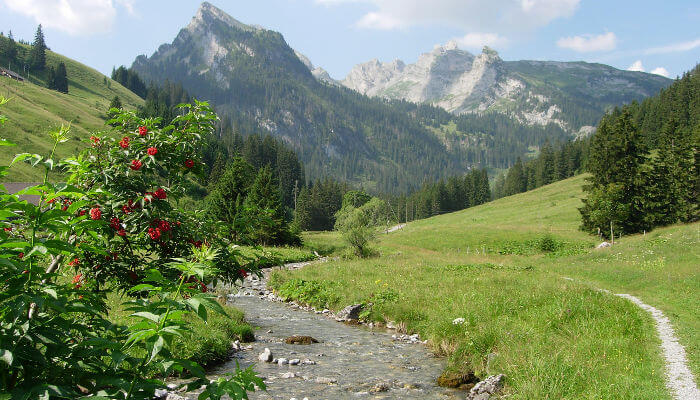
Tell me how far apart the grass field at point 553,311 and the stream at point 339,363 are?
140 centimetres

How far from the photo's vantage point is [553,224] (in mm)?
75688

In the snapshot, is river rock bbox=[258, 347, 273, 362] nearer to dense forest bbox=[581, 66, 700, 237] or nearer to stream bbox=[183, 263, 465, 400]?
stream bbox=[183, 263, 465, 400]

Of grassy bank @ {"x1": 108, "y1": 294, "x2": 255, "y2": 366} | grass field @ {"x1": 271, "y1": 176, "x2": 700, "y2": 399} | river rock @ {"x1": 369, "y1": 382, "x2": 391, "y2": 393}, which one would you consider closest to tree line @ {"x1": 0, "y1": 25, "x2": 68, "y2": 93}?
grass field @ {"x1": 271, "y1": 176, "x2": 700, "y2": 399}

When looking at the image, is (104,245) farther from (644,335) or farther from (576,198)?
(576,198)

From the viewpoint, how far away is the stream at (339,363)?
12.0 metres

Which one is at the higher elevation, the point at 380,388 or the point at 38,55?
the point at 38,55

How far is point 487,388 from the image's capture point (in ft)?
38.1

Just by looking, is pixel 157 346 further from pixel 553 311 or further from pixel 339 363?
pixel 553 311

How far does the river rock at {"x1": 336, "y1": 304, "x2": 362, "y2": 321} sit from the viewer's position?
22139mm

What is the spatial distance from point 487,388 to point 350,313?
1141 cm

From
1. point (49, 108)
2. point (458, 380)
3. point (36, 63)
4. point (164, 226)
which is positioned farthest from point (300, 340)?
point (36, 63)

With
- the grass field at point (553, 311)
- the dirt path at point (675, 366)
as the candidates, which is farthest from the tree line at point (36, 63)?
the dirt path at point (675, 366)

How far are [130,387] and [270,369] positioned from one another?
11.4 meters

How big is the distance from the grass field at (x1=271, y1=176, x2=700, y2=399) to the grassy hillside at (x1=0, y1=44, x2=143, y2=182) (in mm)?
24478
